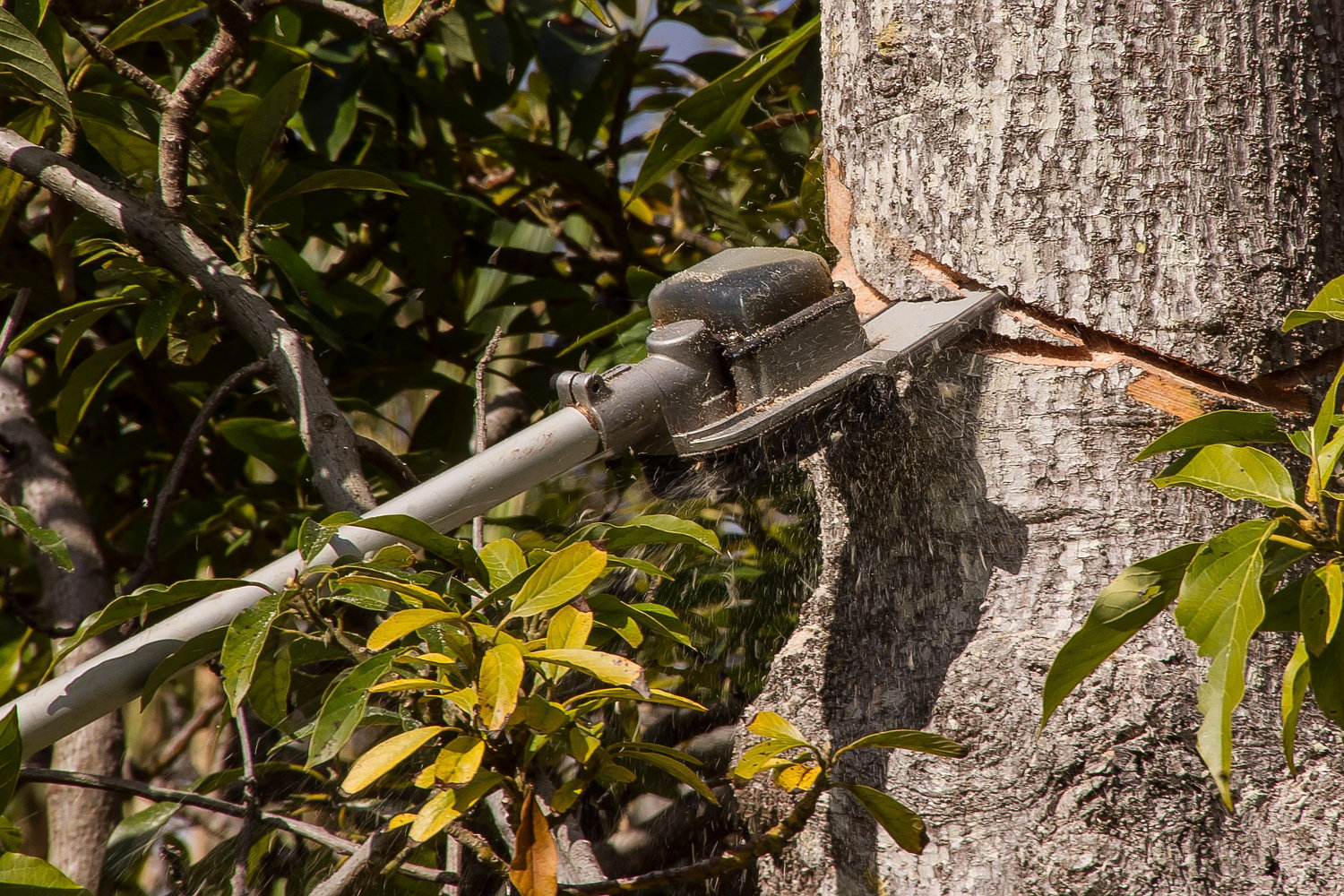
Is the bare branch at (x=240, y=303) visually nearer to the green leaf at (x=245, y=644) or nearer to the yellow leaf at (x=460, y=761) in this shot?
the green leaf at (x=245, y=644)


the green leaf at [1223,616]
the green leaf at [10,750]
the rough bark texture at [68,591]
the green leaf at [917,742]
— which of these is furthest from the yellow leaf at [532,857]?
the rough bark texture at [68,591]

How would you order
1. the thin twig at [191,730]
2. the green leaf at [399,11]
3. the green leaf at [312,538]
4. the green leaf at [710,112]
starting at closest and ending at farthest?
the green leaf at [312,538] → the green leaf at [399,11] → the green leaf at [710,112] → the thin twig at [191,730]

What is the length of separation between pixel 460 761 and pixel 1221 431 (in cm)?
62

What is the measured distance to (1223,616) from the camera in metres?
0.68

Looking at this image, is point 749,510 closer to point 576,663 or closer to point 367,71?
point 576,663

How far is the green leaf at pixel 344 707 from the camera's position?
2.63 ft

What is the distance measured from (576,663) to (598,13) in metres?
0.79

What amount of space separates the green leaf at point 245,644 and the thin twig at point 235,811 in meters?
0.38

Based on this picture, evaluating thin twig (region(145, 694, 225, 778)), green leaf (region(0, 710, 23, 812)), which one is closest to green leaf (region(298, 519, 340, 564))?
green leaf (region(0, 710, 23, 812))

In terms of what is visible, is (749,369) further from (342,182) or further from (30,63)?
(30,63)

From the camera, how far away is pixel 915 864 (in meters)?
0.99

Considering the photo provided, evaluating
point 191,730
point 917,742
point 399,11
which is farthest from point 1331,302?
point 191,730

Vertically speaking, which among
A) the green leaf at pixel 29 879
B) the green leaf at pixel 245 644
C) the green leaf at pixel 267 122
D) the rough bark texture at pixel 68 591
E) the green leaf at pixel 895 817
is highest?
the green leaf at pixel 267 122

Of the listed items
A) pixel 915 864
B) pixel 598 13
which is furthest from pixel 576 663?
pixel 598 13
